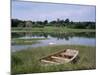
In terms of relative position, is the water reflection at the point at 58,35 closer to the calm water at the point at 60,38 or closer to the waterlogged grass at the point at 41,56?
the calm water at the point at 60,38

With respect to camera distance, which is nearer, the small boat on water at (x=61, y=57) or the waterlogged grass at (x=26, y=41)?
the waterlogged grass at (x=26, y=41)

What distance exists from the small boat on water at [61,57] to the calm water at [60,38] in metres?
0.11

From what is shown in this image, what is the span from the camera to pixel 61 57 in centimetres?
235

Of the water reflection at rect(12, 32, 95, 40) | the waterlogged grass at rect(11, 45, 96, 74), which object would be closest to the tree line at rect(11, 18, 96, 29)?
the water reflection at rect(12, 32, 95, 40)

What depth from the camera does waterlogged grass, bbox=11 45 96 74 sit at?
2.20m

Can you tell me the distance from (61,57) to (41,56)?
0.26 m

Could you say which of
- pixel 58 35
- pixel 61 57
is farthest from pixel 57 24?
pixel 61 57

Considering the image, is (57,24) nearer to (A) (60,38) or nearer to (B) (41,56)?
(A) (60,38)

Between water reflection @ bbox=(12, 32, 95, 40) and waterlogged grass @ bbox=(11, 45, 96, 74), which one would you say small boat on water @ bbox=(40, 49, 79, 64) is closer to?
waterlogged grass @ bbox=(11, 45, 96, 74)

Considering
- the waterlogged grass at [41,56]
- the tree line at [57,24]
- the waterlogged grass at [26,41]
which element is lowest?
the waterlogged grass at [41,56]

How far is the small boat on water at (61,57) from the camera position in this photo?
7.52 feet

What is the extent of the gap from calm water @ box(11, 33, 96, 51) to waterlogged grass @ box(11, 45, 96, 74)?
5cm

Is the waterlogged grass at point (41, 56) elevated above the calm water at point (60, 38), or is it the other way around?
the calm water at point (60, 38)

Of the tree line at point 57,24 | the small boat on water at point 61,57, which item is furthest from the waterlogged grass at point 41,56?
the tree line at point 57,24
